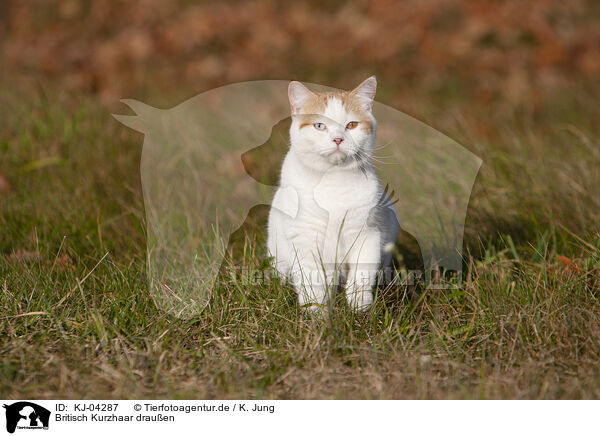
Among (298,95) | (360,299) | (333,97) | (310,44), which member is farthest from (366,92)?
(310,44)

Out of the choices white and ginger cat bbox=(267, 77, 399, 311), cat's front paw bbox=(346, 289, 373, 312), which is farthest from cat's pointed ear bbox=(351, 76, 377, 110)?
cat's front paw bbox=(346, 289, 373, 312)

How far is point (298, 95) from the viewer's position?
2.26 m

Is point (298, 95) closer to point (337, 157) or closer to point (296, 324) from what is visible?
point (337, 157)

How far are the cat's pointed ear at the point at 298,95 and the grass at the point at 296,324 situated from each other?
0.71 m

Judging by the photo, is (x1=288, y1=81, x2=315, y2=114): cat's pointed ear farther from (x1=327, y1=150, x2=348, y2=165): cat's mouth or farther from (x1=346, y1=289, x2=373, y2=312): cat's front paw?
(x1=346, y1=289, x2=373, y2=312): cat's front paw

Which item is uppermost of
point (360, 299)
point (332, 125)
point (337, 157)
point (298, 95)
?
point (298, 95)

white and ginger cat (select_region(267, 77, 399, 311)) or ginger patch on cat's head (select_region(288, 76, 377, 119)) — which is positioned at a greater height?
ginger patch on cat's head (select_region(288, 76, 377, 119))

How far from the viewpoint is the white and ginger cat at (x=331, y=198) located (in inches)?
88.9

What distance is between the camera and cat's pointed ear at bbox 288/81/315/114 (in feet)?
7.30

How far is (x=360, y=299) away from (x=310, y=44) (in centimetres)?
591

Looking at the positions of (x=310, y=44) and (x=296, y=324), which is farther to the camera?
(x=310, y=44)

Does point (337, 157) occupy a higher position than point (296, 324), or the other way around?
point (337, 157)

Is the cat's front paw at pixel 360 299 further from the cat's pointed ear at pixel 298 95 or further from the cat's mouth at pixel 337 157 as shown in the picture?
the cat's pointed ear at pixel 298 95
